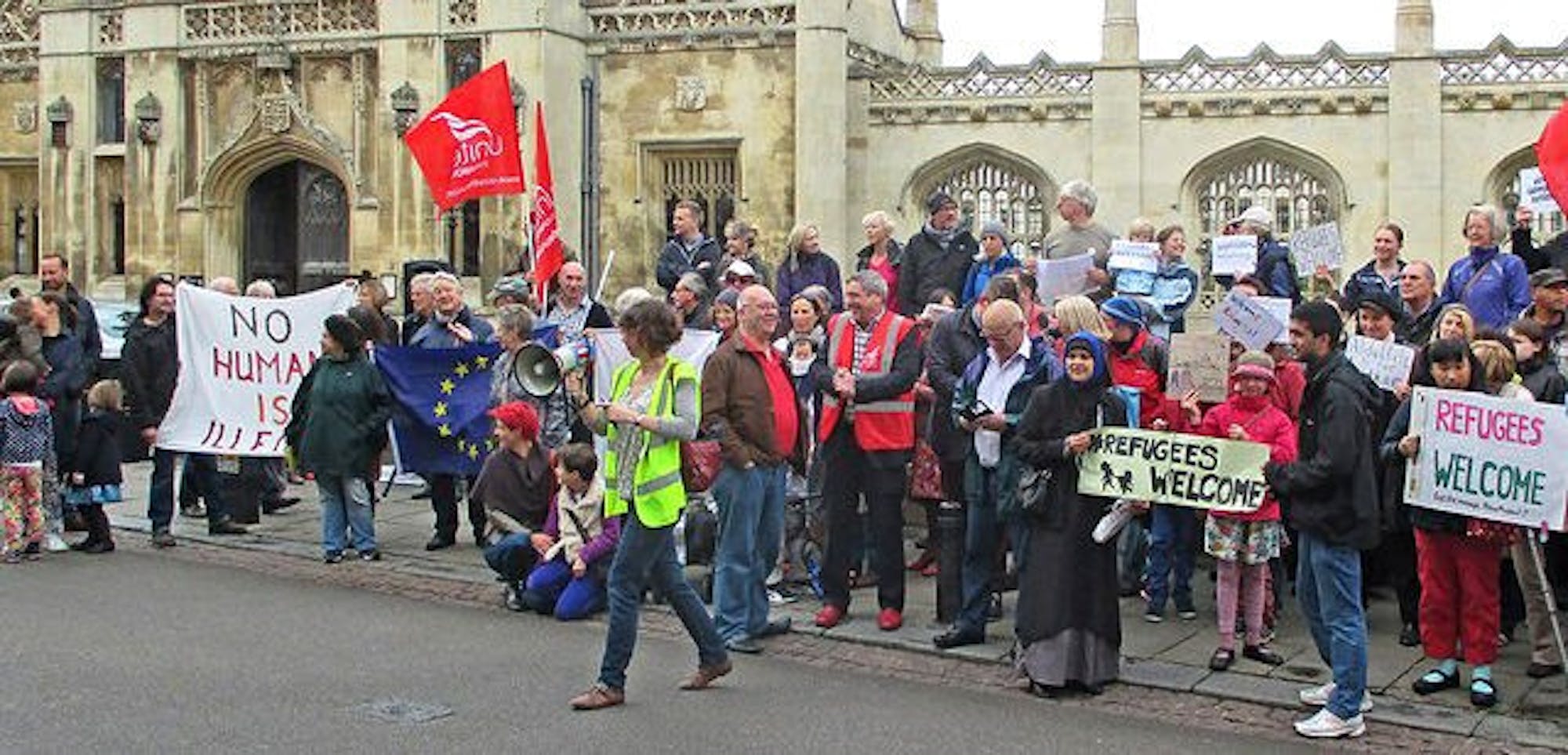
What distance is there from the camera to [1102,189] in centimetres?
2492

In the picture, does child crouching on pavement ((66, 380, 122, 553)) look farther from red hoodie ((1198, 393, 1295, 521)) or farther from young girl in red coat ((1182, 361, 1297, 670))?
red hoodie ((1198, 393, 1295, 521))

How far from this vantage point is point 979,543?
9.34 m

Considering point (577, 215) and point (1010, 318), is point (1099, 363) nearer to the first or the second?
point (1010, 318)

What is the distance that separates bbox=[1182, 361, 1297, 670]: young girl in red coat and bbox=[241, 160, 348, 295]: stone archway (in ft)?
73.2

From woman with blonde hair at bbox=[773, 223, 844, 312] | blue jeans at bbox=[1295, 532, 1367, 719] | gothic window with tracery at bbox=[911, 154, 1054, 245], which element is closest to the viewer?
blue jeans at bbox=[1295, 532, 1367, 719]

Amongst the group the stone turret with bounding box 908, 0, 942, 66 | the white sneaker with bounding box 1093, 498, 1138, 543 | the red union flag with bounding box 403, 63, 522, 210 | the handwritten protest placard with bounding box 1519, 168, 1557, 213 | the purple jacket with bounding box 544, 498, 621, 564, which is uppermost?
the stone turret with bounding box 908, 0, 942, 66

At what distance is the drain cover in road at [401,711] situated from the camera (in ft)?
25.6

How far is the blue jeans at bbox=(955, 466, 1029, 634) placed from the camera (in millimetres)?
9234

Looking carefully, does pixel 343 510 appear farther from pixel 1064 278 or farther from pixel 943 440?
pixel 1064 278

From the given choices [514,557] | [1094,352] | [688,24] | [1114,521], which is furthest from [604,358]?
[688,24]

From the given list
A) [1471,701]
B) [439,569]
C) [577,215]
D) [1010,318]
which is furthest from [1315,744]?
[577,215]

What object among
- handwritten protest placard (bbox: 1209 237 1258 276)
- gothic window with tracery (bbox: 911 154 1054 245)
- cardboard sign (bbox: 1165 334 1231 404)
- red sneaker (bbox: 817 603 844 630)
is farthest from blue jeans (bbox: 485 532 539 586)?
gothic window with tracery (bbox: 911 154 1054 245)

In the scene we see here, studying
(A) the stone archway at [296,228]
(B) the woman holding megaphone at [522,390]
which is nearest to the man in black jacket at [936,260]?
(B) the woman holding megaphone at [522,390]

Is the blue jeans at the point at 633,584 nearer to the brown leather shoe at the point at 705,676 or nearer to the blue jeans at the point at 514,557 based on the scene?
the brown leather shoe at the point at 705,676
